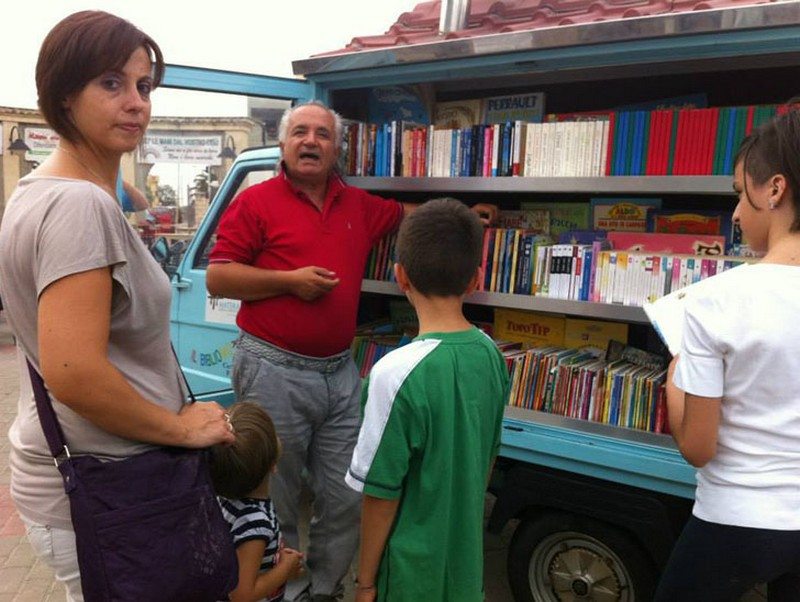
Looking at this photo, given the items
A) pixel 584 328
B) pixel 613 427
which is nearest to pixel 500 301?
pixel 584 328

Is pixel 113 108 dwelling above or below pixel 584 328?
above

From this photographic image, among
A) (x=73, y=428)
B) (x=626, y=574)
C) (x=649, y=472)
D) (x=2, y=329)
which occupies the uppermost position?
(x=73, y=428)

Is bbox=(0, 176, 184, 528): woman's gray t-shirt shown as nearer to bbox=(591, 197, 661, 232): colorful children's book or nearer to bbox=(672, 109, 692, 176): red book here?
bbox=(672, 109, 692, 176): red book

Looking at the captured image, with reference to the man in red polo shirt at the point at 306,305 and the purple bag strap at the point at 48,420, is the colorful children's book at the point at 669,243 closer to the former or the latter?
the man in red polo shirt at the point at 306,305

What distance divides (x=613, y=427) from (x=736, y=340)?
1.11m

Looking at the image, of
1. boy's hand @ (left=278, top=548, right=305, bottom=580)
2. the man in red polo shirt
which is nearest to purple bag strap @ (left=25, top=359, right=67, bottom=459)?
boy's hand @ (left=278, top=548, right=305, bottom=580)

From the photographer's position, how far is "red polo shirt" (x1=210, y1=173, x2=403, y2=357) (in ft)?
8.55

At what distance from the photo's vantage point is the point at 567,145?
249cm

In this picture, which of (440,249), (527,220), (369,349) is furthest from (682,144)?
(369,349)

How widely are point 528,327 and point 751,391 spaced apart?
157 centimetres

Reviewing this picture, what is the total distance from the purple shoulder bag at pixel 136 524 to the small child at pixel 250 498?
0.25m

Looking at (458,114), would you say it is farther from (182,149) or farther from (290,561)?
(182,149)

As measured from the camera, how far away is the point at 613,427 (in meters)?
2.39

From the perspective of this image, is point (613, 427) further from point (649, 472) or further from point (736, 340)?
point (736, 340)
